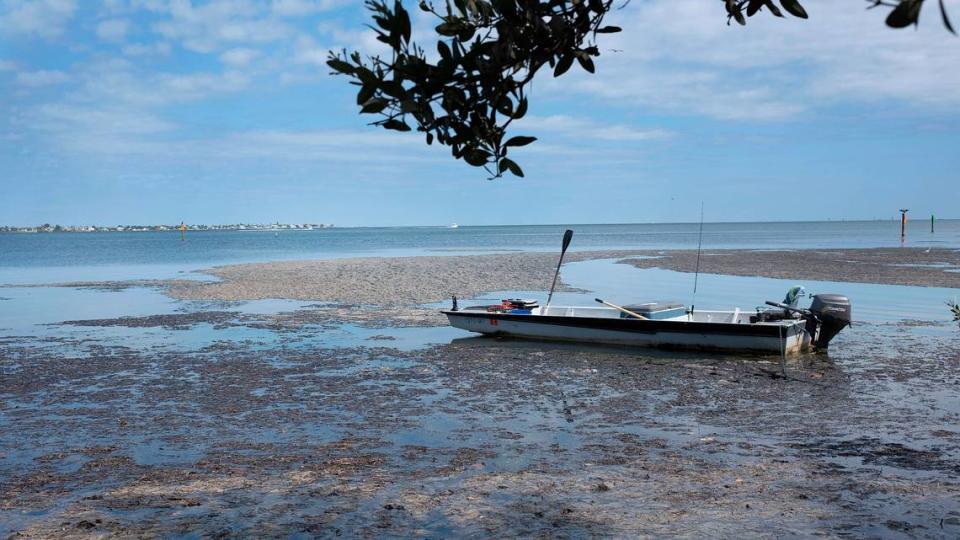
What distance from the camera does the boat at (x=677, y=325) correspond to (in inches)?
666

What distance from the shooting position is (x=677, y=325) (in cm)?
1761

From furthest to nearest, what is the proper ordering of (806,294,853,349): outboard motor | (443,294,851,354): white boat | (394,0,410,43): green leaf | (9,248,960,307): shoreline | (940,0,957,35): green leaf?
(9,248,960,307): shoreline → (806,294,853,349): outboard motor → (443,294,851,354): white boat → (394,0,410,43): green leaf → (940,0,957,35): green leaf

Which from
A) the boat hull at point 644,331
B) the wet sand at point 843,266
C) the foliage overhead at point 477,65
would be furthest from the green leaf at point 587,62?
the wet sand at point 843,266

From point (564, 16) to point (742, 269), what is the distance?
42.6 m

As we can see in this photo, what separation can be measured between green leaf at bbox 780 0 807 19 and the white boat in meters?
13.7

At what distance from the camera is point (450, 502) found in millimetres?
8203

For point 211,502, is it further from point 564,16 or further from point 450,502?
point 564,16

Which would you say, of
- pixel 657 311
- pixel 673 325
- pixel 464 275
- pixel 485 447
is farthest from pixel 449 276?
pixel 485 447

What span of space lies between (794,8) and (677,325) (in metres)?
14.5

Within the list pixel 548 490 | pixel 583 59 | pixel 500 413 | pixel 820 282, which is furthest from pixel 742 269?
pixel 583 59

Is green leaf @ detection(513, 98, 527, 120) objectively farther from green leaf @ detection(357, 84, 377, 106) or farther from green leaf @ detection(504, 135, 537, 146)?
green leaf @ detection(357, 84, 377, 106)

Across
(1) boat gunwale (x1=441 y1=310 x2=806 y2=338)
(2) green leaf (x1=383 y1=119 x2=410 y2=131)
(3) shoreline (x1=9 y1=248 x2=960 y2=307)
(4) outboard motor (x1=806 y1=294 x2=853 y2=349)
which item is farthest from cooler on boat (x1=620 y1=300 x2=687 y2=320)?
(2) green leaf (x1=383 y1=119 x2=410 y2=131)

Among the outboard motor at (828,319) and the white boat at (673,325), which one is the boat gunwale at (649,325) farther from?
the outboard motor at (828,319)

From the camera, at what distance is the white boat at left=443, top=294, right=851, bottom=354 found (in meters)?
16.9
